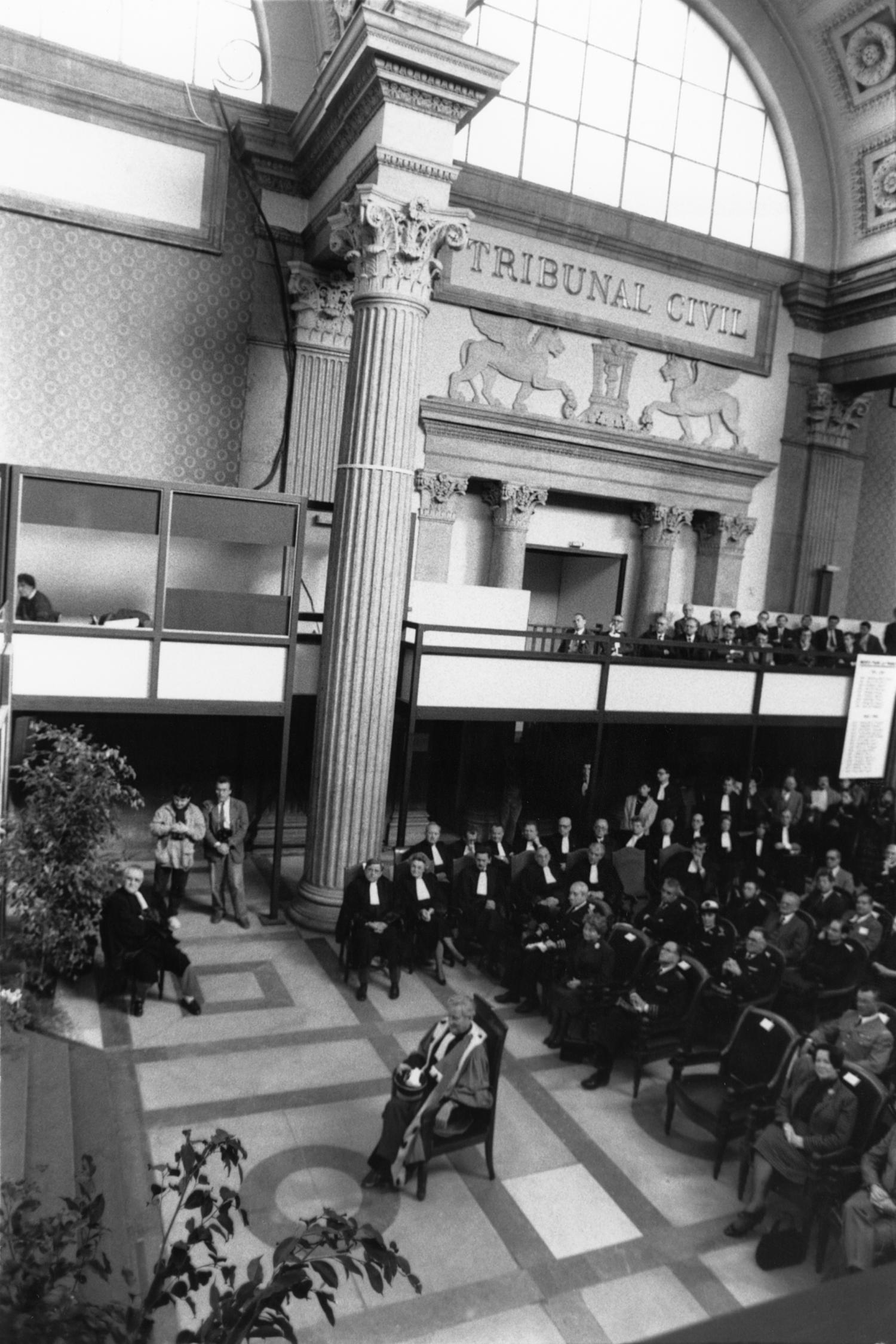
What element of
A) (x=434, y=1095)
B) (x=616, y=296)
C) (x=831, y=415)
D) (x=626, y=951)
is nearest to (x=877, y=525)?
(x=831, y=415)

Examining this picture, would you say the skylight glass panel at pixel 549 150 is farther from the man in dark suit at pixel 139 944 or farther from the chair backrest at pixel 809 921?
the man in dark suit at pixel 139 944

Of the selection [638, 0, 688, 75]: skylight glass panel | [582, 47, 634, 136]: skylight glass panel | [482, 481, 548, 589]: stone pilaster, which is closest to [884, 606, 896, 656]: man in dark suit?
[482, 481, 548, 589]: stone pilaster

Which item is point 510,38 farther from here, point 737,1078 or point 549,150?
point 737,1078

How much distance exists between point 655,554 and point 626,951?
8291 millimetres

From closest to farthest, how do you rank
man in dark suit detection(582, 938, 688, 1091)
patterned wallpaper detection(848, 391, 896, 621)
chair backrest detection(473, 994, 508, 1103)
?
chair backrest detection(473, 994, 508, 1103), man in dark suit detection(582, 938, 688, 1091), patterned wallpaper detection(848, 391, 896, 621)

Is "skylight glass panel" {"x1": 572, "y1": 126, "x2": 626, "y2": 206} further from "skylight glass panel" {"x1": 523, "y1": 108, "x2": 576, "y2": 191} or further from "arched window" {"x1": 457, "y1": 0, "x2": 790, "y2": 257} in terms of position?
"skylight glass panel" {"x1": 523, "y1": 108, "x2": 576, "y2": 191}

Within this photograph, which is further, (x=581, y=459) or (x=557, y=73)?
(x=581, y=459)

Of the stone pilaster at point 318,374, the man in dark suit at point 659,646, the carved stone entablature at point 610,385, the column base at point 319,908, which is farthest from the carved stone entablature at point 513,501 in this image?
the column base at point 319,908

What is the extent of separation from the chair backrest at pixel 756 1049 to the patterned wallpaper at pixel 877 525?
34.8 feet

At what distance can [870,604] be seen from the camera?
50.2 feet

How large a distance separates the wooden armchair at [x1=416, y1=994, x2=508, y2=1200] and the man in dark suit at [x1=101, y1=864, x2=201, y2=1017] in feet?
8.98

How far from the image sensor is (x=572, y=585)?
50.2 feet

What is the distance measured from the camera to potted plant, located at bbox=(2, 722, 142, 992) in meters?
6.31

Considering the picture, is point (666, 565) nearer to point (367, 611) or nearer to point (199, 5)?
point (367, 611)
